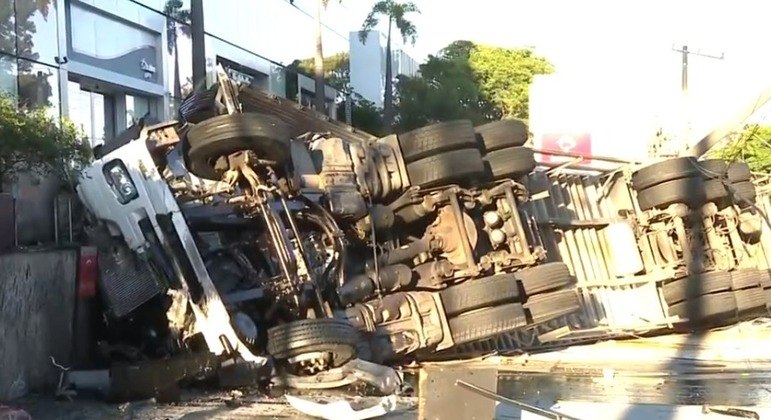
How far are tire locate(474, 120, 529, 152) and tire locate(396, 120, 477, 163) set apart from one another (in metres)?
0.31

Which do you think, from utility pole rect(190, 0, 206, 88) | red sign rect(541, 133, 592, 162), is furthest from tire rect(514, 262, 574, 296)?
red sign rect(541, 133, 592, 162)

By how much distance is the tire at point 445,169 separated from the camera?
8219 mm

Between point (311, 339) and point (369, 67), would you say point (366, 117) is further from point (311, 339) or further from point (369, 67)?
point (311, 339)

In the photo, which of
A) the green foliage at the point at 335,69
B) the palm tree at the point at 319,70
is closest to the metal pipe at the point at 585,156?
the palm tree at the point at 319,70

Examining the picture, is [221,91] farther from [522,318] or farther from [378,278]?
[522,318]

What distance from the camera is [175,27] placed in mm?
22625

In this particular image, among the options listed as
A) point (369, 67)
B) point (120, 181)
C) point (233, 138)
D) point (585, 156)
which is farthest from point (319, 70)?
point (233, 138)

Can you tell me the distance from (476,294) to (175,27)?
16368 millimetres

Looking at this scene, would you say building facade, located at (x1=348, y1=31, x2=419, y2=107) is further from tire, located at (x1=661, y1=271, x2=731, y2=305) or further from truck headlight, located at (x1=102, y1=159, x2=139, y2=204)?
truck headlight, located at (x1=102, y1=159, x2=139, y2=204)

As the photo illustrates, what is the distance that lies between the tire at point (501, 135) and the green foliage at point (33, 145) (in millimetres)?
3321

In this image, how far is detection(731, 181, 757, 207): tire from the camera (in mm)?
10769

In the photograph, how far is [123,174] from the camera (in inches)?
279

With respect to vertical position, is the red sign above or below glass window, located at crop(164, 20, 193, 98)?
below

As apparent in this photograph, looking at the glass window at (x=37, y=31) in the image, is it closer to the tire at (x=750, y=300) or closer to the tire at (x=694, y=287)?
the tire at (x=694, y=287)
